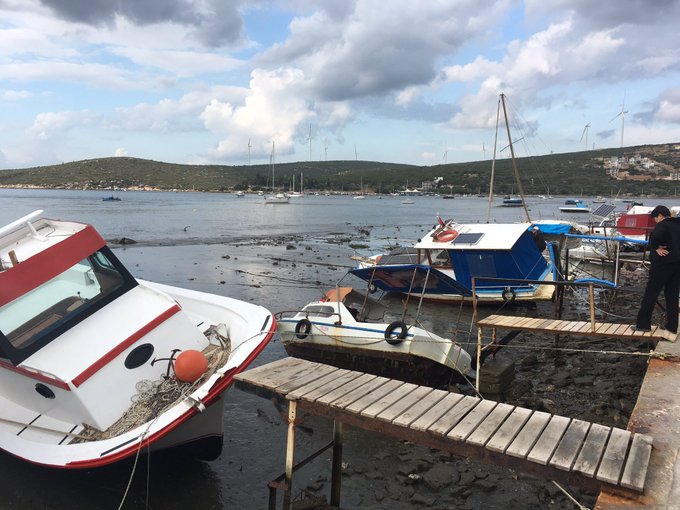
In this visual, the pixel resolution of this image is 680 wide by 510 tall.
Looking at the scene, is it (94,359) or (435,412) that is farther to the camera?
(94,359)

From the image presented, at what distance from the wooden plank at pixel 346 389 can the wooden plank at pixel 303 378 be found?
1.58ft

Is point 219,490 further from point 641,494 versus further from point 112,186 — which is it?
point 112,186

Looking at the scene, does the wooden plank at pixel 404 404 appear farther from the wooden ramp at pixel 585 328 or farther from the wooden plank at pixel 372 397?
the wooden ramp at pixel 585 328

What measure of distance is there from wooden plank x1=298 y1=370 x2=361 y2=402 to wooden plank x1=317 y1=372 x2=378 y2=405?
51 millimetres

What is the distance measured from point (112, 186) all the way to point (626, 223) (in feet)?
659

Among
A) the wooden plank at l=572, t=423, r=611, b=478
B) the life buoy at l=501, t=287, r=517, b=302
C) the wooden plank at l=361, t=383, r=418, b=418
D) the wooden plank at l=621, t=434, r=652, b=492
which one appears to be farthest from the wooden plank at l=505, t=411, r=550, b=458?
the life buoy at l=501, t=287, r=517, b=302

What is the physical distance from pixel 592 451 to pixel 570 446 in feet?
0.65

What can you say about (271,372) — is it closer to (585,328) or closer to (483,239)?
(585,328)

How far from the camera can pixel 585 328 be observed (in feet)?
31.3

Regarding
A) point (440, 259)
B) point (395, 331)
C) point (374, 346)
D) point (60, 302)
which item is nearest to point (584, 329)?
point (395, 331)

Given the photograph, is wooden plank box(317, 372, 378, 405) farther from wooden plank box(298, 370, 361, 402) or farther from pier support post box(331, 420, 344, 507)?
pier support post box(331, 420, 344, 507)

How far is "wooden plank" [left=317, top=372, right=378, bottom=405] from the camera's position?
240 inches

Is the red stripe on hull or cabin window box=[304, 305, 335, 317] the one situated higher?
the red stripe on hull

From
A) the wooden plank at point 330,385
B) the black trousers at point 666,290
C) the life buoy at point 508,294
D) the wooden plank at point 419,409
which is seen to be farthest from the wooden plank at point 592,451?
the life buoy at point 508,294
